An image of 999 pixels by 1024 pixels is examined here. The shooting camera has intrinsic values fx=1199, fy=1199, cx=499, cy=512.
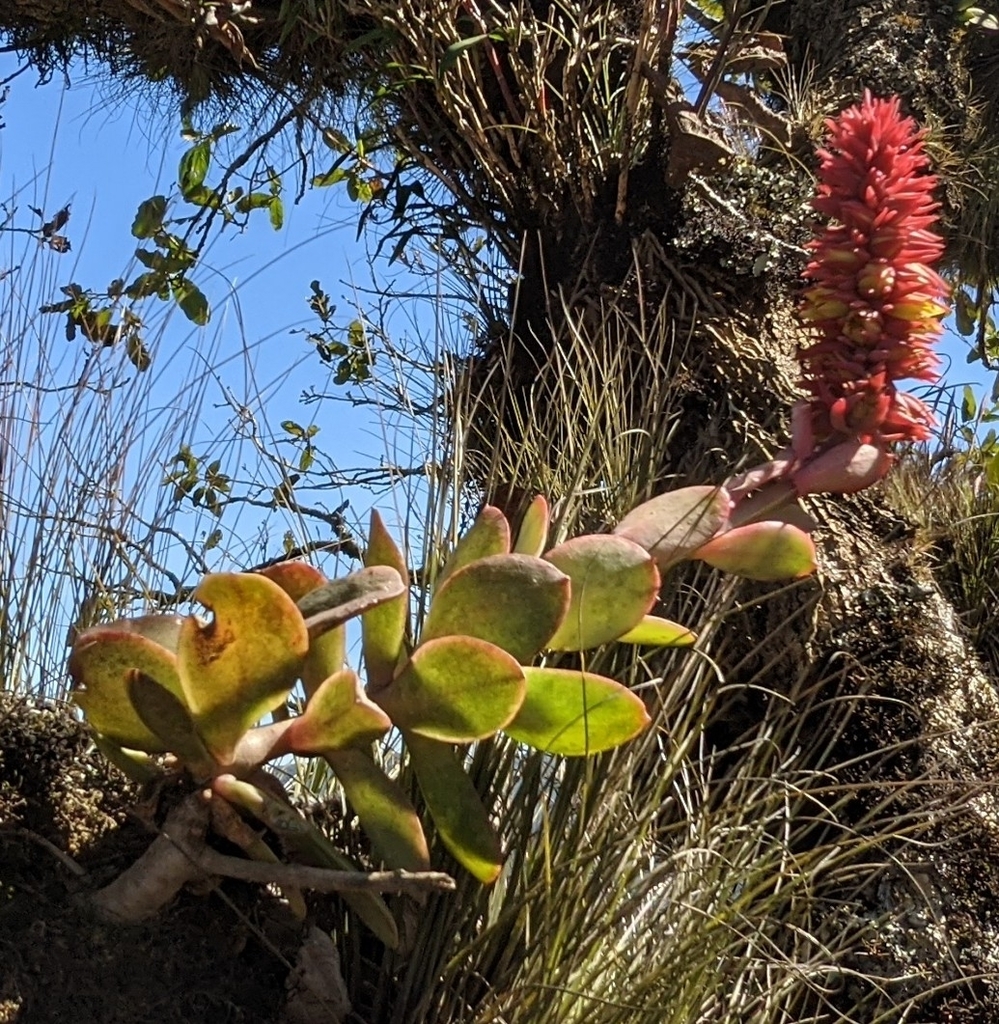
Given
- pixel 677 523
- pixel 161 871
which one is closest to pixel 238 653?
pixel 161 871

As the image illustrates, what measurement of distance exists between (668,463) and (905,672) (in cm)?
38

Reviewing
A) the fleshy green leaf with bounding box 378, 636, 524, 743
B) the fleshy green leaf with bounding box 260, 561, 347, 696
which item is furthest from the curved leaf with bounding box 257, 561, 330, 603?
the fleshy green leaf with bounding box 378, 636, 524, 743

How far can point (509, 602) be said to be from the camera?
0.88 m

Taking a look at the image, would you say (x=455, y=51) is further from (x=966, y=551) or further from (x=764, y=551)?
(x=966, y=551)

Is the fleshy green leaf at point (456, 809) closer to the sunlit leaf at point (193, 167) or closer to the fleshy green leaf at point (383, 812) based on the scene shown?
the fleshy green leaf at point (383, 812)

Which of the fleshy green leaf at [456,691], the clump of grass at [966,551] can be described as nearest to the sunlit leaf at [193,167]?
the clump of grass at [966,551]

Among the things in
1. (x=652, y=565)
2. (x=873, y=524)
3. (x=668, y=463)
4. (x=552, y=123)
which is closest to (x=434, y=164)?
(x=552, y=123)

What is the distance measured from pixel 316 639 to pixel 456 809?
17cm

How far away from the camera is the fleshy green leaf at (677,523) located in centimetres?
102

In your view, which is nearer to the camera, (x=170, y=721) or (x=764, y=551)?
(x=170, y=721)

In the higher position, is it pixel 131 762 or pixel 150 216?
pixel 150 216

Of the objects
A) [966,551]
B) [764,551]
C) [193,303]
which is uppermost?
[193,303]

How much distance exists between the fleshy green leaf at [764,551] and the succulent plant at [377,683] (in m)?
0.11

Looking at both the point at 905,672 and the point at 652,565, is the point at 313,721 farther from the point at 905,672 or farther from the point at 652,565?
the point at 905,672
